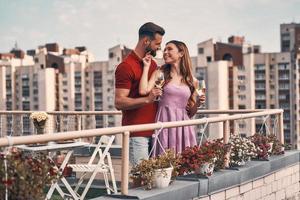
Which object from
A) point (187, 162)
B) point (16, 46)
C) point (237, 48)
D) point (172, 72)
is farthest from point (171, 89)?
point (16, 46)

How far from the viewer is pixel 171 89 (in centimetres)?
798

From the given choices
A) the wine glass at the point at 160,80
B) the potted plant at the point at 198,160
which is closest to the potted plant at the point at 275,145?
the potted plant at the point at 198,160

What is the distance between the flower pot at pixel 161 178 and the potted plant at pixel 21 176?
1617 mm

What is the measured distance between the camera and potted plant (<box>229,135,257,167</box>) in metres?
9.38

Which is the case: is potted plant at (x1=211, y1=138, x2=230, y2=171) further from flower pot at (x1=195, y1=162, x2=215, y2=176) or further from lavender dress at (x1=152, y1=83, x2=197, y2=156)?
lavender dress at (x1=152, y1=83, x2=197, y2=156)

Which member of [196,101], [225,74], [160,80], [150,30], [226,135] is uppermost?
[225,74]

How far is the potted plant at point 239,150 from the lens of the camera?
9.38 m

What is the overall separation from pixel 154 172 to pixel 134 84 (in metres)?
0.96

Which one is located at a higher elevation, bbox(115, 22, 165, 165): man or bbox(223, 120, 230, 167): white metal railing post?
bbox(115, 22, 165, 165): man

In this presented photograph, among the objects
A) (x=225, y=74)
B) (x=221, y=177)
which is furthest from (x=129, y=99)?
(x=225, y=74)

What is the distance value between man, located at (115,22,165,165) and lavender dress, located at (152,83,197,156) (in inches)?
10.4

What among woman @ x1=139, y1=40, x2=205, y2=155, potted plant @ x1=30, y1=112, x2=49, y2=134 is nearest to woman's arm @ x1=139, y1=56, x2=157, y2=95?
woman @ x1=139, y1=40, x2=205, y2=155

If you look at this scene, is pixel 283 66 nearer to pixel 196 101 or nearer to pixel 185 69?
pixel 196 101

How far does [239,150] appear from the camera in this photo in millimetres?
9398
